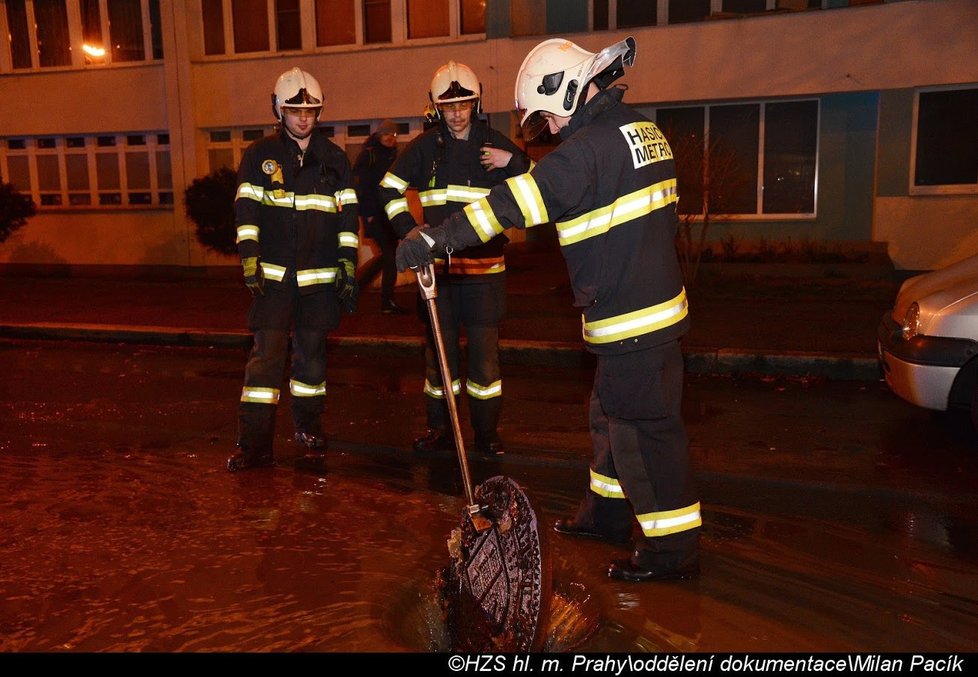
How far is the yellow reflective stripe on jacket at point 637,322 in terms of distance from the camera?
4086 millimetres

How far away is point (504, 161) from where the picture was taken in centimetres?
555

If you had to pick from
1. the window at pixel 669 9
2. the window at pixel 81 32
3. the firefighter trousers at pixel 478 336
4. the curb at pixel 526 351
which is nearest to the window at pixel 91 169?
the window at pixel 81 32

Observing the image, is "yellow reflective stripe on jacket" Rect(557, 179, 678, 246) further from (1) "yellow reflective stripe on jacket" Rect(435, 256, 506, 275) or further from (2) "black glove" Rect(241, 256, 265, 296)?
(2) "black glove" Rect(241, 256, 265, 296)

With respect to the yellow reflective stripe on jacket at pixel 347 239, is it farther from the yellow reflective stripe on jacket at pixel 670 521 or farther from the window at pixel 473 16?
the window at pixel 473 16

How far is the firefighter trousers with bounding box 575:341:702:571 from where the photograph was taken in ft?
13.5

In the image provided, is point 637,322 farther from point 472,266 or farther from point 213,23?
point 213,23

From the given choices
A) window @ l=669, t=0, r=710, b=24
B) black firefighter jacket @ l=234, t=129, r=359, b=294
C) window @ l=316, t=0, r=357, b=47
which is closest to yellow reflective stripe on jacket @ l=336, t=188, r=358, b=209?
black firefighter jacket @ l=234, t=129, r=359, b=294

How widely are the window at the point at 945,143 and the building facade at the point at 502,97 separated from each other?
0.03 metres

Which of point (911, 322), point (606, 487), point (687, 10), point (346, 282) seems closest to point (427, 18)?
point (687, 10)

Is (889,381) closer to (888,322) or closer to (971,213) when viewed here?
(888,322)

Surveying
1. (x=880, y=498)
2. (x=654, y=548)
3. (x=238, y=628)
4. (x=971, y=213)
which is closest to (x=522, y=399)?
(x=880, y=498)

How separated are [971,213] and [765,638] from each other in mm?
13726

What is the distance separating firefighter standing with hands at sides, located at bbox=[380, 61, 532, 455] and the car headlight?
8.56ft

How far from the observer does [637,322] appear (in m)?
4.09
